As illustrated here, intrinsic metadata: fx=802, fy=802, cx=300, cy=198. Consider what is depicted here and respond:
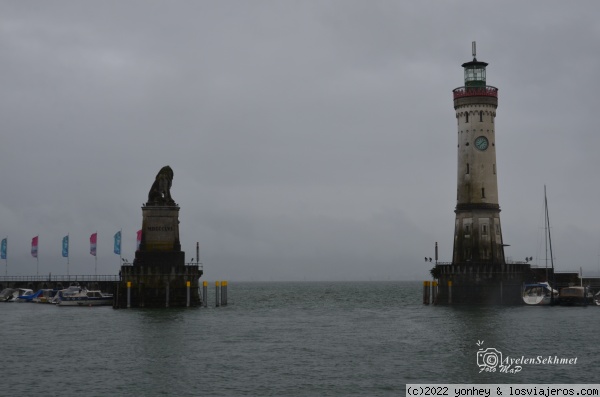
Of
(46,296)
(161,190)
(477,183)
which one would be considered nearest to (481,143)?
(477,183)

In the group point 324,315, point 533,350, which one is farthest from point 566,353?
point 324,315

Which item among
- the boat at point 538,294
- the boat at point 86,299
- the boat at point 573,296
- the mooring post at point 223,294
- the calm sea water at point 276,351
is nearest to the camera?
the calm sea water at point 276,351

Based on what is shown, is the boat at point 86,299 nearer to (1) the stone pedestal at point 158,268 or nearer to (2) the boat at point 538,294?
(1) the stone pedestal at point 158,268

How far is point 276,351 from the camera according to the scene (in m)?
55.4

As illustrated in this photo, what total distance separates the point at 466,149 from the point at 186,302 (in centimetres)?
3805

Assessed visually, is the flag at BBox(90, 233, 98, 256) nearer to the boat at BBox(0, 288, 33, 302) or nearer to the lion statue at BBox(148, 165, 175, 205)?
the boat at BBox(0, 288, 33, 302)

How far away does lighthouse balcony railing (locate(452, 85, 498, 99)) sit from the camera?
97.8 m

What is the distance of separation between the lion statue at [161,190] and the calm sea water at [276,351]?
12794 mm

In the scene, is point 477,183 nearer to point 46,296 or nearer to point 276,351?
point 276,351

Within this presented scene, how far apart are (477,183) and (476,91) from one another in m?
11.3

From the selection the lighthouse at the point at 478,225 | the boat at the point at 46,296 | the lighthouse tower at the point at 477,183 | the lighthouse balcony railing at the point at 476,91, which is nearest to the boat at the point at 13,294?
the boat at the point at 46,296

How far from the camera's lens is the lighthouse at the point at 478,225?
95000mm

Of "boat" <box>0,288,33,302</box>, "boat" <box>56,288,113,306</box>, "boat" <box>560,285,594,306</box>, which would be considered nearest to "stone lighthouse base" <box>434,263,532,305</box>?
"boat" <box>560,285,594,306</box>

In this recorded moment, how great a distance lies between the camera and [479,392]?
39344 mm
